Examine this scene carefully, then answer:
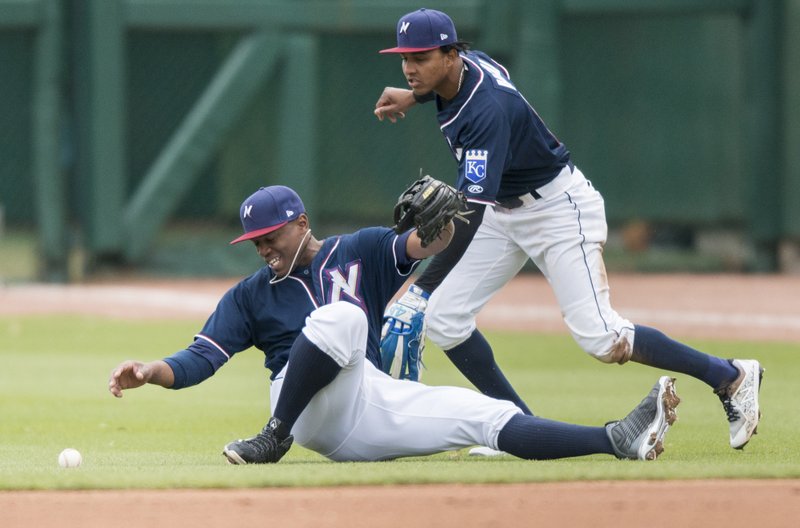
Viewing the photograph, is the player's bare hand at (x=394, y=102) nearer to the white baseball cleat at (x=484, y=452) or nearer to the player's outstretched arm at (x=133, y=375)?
the white baseball cleat at (x=484, y=452)

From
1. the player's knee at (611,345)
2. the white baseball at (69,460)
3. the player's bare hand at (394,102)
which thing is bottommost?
the white baseball at (69,460)

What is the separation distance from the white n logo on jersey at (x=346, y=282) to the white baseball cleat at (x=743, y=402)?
1538 millimetres

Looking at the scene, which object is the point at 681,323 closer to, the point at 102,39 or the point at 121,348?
the point at 121,348

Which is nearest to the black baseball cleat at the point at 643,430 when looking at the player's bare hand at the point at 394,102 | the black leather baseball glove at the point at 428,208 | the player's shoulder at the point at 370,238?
the black leather baseball glove at the point at 428,208

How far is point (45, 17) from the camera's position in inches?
523

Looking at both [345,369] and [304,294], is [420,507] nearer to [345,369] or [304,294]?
[345,369]

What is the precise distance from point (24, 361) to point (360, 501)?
5573 millimetres

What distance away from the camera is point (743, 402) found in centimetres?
517

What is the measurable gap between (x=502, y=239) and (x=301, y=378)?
1.42 m

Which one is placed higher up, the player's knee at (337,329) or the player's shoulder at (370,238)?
the player's shoulder at (370,238)

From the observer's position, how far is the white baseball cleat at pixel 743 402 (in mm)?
5102

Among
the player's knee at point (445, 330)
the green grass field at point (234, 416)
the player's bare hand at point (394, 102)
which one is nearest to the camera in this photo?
the green grass field at point (234, 416)

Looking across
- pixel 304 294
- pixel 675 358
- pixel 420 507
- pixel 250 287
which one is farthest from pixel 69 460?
pixel 675 358

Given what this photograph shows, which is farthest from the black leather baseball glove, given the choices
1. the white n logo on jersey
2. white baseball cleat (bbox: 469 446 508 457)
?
white baseball cleat (bbox: 469 446 508 457)
